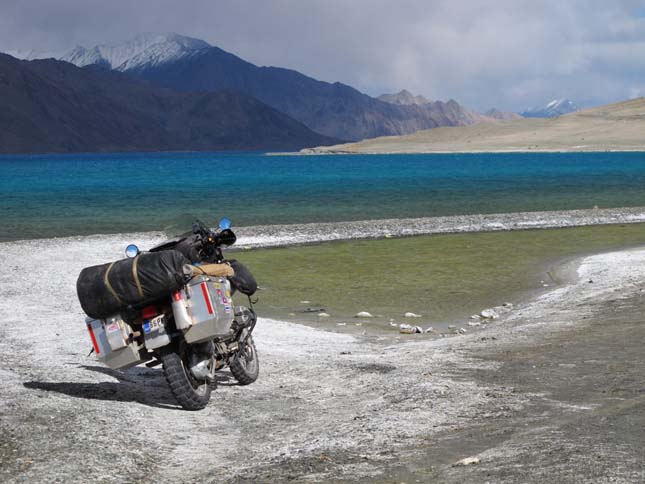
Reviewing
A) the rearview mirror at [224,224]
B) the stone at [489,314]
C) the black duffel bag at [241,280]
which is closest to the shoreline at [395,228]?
the stone at [489,314]

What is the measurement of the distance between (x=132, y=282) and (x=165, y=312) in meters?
0.53

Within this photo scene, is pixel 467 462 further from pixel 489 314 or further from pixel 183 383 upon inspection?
pixel 489 314

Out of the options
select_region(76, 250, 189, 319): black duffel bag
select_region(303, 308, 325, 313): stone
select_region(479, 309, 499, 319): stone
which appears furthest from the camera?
select_region(303, 308, 325, 313): stone

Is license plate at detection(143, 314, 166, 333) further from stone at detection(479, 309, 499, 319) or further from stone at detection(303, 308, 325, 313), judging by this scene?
stone at detection(303, 308, 325, 313)

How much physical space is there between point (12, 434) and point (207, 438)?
180 cm

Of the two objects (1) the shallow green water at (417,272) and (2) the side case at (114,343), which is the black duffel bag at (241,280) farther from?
(1) the shallow green water at (417,272)

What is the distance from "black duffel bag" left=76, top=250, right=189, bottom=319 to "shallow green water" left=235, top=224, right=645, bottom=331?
7.65 metres

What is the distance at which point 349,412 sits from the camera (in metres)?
9.40

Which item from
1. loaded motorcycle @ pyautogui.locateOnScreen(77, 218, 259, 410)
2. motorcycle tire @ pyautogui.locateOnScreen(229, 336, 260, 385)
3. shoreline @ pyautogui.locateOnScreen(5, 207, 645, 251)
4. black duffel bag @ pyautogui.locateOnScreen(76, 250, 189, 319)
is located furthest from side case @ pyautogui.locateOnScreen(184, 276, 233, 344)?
shoreline @ pyautogui.locateOnScreen(5, 207, 645, 251)

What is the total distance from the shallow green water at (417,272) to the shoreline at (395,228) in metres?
1.68

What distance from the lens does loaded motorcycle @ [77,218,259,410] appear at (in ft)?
29.6

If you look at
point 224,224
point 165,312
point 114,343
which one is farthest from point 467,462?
point 224,224

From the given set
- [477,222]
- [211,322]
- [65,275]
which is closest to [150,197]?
[477,222]

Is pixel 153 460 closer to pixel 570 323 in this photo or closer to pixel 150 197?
pixel 570 323
